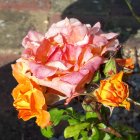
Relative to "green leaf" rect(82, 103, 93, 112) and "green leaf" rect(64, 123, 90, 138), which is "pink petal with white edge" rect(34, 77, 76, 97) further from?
"green leaf" rect(64, 123, 90, 138)

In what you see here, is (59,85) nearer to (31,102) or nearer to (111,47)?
(31,102)

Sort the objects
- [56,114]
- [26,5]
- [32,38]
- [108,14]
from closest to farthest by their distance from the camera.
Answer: [32,38], [56,114], [108,14], [26,5]

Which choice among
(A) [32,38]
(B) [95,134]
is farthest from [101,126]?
(A) [32,38]

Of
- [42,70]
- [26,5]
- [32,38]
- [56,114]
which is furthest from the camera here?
[26,5]

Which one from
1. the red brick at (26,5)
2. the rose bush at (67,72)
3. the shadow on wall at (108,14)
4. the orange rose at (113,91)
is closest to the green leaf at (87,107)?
the rose bush at (67,72)

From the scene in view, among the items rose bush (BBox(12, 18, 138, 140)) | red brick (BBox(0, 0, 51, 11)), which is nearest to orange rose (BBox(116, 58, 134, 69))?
rose bush (BBox(12, 18, 138, 140))
